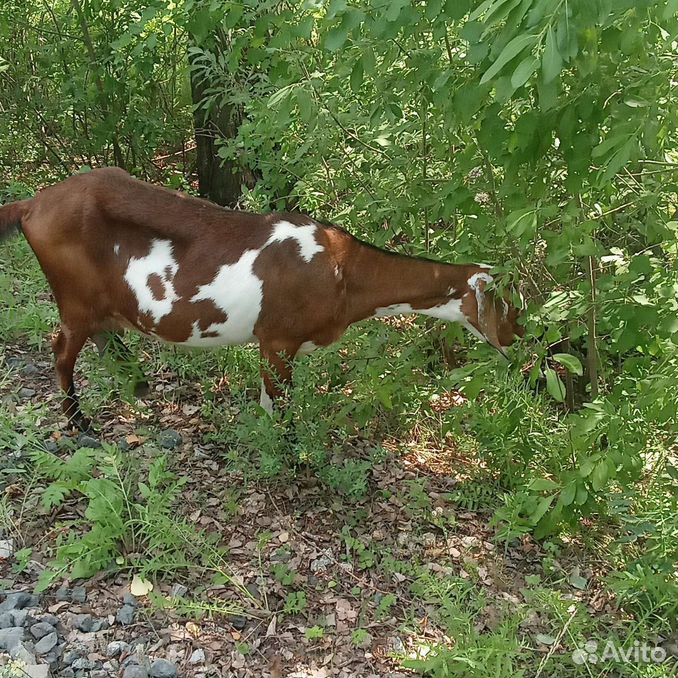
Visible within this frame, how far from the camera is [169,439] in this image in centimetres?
432

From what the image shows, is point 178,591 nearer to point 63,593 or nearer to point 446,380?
point 63,593

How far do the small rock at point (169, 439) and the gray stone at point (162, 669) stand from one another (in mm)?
1498

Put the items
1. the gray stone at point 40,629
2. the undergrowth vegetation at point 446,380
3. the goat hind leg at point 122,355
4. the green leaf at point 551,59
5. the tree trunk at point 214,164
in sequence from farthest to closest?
the tree trunk at point 214,164, the goat hind leg at point 122,355, the gray stone at point 40,629, the undergrowth vegetation at point 446,380, the green leaf at point 551,59

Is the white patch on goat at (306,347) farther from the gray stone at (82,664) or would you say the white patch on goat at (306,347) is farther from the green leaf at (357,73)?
the gray stone at (82,664)

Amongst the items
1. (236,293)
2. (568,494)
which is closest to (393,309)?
Result: (236,293)

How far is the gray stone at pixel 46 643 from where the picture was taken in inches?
115

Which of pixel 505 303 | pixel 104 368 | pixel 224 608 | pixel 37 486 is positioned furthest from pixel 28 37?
pixel 224 608

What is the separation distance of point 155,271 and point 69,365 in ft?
2.47

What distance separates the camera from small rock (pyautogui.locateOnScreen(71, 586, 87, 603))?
10.5ft

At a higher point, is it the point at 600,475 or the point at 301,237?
the point at 301,237

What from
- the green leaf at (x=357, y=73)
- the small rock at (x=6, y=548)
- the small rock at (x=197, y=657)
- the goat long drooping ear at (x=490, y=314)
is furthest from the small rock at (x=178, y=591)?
the green leaf at (x=357, y=73)

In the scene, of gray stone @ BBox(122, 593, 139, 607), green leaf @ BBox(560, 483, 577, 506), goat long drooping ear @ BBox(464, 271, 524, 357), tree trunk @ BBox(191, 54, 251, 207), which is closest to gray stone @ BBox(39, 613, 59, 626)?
gray stone @ BBox(122, 593, 139, 607)

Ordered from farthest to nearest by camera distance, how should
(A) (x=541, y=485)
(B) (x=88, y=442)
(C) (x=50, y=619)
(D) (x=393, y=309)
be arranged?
(D) (x=393, y=309), (B) (x=88, y=442), (A) (x=541, y=485), (C) (x=50, y=619)

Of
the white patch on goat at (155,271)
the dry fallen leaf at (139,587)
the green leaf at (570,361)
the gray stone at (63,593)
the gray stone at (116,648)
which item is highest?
the white patch on goat at (155,271)
